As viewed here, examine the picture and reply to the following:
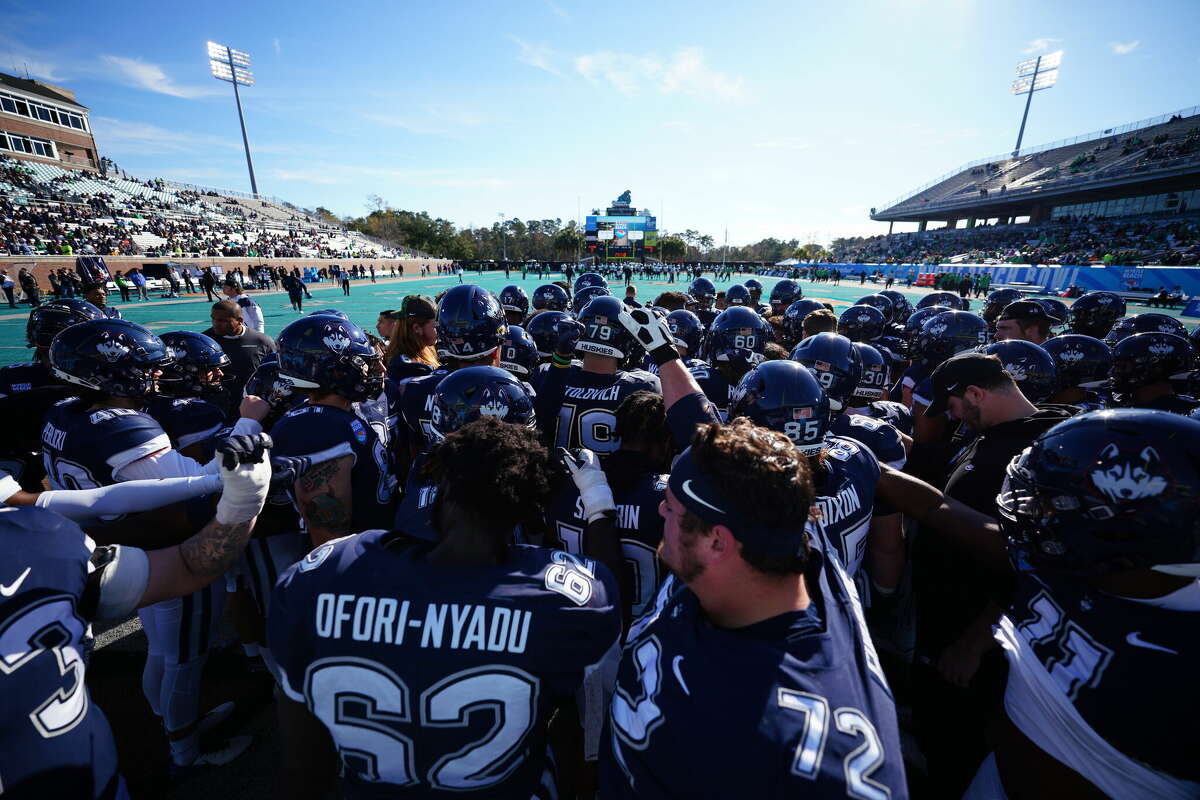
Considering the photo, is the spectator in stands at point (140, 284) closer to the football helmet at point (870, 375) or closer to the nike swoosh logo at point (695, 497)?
the football helmet at point (870, 375)

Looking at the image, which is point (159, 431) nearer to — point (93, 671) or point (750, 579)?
point (93, 671)

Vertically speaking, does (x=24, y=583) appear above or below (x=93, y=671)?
above

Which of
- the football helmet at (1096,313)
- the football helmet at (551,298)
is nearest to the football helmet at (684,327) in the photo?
the football helmet at (551,298)

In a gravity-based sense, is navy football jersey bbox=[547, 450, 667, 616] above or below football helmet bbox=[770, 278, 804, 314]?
below

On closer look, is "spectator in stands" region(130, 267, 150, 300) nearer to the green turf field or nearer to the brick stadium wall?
the green turf field

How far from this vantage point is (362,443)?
3.10m

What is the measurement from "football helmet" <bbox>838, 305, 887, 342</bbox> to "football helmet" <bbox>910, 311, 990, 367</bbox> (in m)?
1.77

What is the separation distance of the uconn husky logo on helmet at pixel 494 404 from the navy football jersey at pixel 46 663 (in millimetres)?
1806

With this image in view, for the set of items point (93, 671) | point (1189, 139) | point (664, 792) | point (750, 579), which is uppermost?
point (1189, 139)

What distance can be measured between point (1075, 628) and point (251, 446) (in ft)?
10.3

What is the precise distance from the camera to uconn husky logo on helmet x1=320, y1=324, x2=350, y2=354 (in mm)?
3319

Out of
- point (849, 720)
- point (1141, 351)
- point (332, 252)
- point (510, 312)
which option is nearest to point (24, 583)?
point (849, 720)

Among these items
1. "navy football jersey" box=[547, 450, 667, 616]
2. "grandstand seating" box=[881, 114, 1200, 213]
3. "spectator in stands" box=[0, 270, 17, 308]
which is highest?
"grandstand seating" box=[881, 114, 1200, 213]

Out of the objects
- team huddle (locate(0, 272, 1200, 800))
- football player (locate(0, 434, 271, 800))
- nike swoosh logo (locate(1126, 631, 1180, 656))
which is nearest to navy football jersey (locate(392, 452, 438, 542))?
team huddle (locate(0, 272, 1200, 800))
